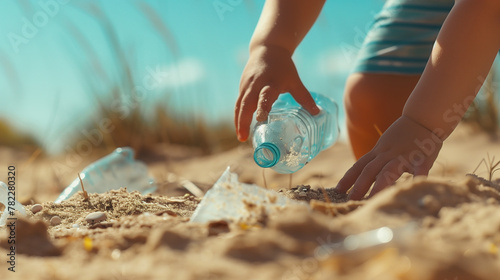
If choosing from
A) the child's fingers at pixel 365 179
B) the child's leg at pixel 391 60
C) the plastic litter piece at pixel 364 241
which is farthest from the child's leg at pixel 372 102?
the plastic litter piece at pixel 364 241

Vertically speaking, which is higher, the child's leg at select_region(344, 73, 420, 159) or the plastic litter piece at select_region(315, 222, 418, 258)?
the plastic litter piece at select_region(315, 222, 418, 258)

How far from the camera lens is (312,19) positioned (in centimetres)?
209

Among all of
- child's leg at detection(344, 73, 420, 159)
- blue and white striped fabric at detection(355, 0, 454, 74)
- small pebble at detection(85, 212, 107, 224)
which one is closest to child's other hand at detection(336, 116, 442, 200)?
small pebble at detection(85, 212, 107, 224)

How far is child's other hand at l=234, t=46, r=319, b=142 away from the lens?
164 centimetres

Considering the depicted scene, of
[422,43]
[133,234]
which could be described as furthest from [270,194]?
[422,43]

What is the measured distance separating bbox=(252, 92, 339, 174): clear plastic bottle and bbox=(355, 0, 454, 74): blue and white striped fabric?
57 centimetres

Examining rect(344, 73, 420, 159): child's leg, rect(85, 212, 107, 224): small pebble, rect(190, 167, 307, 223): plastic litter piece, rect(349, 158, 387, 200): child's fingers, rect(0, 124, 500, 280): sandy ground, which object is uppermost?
rect(0, 124, 500, 280): sandy ground

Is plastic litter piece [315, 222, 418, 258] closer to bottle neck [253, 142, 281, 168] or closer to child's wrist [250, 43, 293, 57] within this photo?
bottle neck [253, 142, 281, 168]

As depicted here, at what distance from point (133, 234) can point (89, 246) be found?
86 millimetres

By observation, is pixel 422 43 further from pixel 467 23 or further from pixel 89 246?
pixel 89 246

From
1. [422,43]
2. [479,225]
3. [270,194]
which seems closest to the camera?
[479,225]

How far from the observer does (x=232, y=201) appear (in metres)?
1.07

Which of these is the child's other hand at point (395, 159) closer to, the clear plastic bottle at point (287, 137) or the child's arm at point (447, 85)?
the child's arm at point (447, 85)

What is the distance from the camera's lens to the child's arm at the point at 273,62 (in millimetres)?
1660
